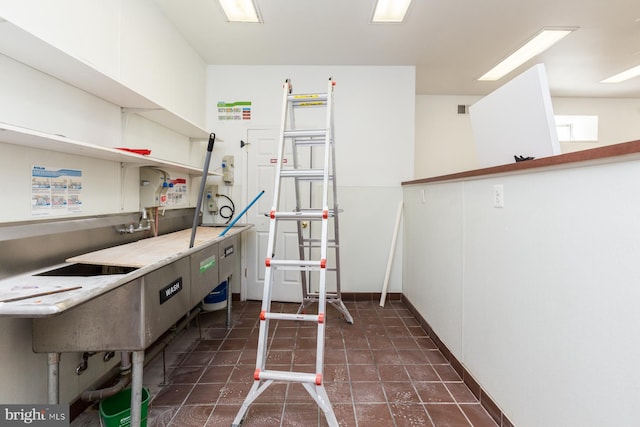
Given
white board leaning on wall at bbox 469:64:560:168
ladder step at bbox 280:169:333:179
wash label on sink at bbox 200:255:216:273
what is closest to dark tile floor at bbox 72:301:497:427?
wash label on sink at bbox 200:255:216:273

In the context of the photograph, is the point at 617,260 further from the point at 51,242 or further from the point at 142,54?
the point at 142,54

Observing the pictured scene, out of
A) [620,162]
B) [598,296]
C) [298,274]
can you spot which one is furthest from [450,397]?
[298,274]

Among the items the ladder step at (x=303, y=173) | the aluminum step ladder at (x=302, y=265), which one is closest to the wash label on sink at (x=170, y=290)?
the aluminum step ladder at (x=302, y=265)

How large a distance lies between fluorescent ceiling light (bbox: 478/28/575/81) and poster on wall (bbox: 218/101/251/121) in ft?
10.2

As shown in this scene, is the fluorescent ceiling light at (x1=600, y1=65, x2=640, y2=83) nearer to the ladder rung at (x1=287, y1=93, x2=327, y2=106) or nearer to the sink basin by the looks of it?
the ladder rung at (x1=287, y1=93, x2=327, y2=106)

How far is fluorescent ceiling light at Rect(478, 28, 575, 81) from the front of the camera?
9.36ft

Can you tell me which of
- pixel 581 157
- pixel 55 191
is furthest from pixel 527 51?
pixel 55 191

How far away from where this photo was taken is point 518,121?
1.52m

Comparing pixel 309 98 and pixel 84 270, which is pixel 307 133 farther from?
pixel 84 270

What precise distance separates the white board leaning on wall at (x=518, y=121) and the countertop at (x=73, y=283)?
1.96 meters

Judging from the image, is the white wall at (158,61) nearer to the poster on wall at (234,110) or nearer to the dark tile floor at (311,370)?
the poster on wall at (234,110)

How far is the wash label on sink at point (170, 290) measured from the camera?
1.42 meters

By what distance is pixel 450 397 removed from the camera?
1788 millimetres

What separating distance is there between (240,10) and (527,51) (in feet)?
10.1
